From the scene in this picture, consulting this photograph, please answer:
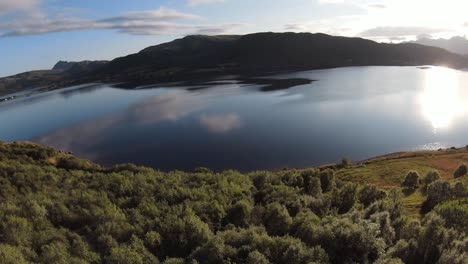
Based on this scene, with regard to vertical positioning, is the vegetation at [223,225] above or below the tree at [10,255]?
below

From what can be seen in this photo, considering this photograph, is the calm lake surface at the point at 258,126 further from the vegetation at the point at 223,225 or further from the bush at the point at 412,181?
the vegetation at the point at 223,225

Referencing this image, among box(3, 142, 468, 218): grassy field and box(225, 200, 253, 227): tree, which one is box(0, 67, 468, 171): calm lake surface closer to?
box(3, 142, 468, 218): grassy field

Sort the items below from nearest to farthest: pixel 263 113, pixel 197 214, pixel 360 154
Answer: pixel 197 214 → pixel 360 154 → pixel 263 113

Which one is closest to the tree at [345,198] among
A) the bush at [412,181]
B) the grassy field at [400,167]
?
the bush at [412,181]

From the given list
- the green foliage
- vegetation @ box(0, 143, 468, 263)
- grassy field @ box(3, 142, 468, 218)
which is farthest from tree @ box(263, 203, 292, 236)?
grassy field @ box(3, 142, 468, 218)

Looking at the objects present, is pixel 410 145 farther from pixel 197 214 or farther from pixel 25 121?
pixel 25 121

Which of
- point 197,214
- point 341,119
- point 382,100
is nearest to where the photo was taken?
point 197,214

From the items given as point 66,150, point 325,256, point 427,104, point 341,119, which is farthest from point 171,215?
point 427,104
